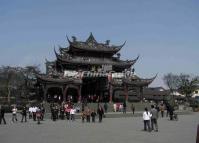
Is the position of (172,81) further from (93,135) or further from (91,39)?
(93,135)

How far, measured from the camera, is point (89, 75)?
62000 millimetres

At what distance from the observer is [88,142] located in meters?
16.4

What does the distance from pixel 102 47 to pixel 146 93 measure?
34.8m

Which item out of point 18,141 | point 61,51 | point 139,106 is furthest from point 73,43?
point 18,141

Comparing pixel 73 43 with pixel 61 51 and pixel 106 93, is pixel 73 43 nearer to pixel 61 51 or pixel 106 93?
pixel 61 51

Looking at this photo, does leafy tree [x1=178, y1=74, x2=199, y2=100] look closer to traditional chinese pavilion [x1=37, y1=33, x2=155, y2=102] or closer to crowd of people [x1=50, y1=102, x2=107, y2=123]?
traditional chinese pavilion [x1=37, y1=33, x2=155, y2=102]

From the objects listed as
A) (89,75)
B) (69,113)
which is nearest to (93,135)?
(69,113)

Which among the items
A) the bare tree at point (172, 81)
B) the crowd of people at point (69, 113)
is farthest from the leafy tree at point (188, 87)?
the crowd of people at point (69, 113)

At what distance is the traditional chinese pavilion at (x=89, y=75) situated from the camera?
197 feet

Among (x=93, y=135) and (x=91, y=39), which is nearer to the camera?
(x=93, y=135)

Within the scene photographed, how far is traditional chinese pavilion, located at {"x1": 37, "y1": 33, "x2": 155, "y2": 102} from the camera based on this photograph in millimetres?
59938

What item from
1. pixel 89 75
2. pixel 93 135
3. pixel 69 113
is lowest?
pixel 93 135

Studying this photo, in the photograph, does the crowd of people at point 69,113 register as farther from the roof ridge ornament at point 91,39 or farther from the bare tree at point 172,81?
the bare tree at point 172,81

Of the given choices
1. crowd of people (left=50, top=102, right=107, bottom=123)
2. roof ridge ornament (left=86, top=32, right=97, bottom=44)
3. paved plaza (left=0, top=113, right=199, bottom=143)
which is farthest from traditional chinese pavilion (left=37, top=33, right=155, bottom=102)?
paved plaza (left=0, top=113, right=199, bottom=143)
